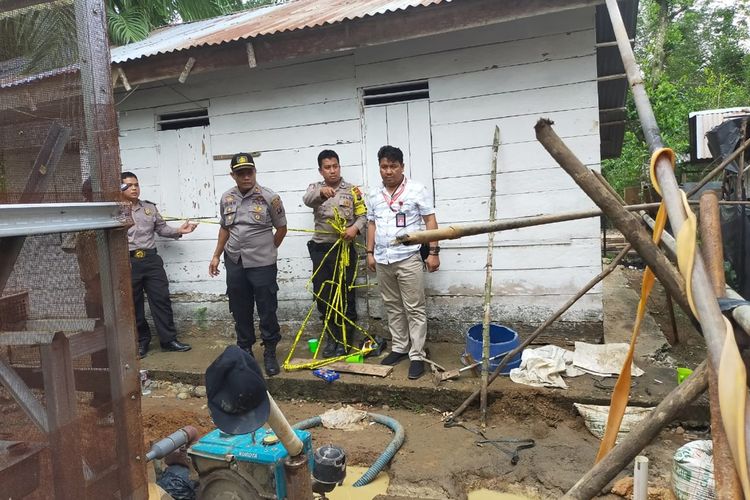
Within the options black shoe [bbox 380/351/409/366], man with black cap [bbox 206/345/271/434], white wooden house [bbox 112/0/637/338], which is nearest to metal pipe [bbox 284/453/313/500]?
man with black cap [bbox 206/345/271/434]

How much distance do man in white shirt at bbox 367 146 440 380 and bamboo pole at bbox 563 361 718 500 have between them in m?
3.14

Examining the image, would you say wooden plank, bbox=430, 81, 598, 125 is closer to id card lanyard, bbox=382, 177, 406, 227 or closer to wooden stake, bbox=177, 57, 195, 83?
id card lanyard, bbox=382, 177, 406, 227

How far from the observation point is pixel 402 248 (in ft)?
14.4

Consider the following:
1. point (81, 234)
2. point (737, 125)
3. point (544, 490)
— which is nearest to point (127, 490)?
point (81, 234)

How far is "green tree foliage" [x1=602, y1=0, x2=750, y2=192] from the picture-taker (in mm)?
16859

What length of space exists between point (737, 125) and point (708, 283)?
20.0ft

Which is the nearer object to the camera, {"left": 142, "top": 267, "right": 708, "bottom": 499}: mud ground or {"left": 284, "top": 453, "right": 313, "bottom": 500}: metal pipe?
{"left": 284, "top": 453, "right": 313, "bottom": 500}: metal pipe

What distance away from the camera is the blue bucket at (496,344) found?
13.8 feet

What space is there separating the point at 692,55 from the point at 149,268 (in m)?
24.9

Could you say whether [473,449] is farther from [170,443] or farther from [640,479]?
[170,443]

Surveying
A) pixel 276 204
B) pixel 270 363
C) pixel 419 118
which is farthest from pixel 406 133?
pixel 270 363

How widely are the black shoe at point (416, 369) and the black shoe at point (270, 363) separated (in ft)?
4.33

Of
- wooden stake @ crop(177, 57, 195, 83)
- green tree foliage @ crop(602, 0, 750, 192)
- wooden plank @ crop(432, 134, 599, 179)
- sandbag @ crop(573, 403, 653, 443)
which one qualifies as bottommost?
sandbag @ crop(573, 403, 653, 443)

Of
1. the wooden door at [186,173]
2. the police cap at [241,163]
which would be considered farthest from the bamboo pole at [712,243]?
the wooden door at [186,173]
